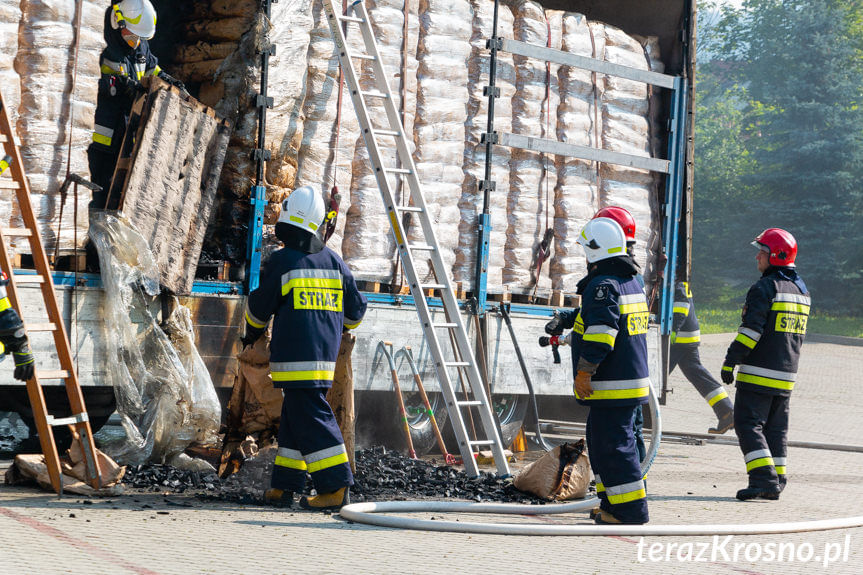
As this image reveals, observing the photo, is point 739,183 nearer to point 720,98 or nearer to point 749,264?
point 749,264

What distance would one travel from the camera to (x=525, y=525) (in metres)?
5.56

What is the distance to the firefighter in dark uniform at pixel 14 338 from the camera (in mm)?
5449

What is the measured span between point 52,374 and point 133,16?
7.80ft

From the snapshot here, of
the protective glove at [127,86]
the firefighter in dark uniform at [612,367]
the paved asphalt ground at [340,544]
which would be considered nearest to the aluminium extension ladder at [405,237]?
the paved asphalt ground at [340,544]

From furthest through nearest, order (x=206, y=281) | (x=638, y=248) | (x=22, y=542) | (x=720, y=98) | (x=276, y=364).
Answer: (x=720, y=98) → (x=638, y=248) → (x=206, y=281) → (x=276, y=364) → (x=22, y=542)

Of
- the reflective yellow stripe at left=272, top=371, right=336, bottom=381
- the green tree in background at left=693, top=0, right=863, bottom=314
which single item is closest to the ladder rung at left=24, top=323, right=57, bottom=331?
the reflective yellow stripe at left=272, top=371, right=336, bottom=381

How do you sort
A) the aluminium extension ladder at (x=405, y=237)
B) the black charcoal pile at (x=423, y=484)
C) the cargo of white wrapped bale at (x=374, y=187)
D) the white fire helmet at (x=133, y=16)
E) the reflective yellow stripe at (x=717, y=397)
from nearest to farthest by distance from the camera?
the black charcoal pile at (x=423, y=484) → the white fire helmet at (x=133, y=16) → the aluminium extension ladder at (x=405, y=237) → the cargo of white wrapped bale at (x=374, y=187) → the reflective yellow stripe at (x=717, y=397)

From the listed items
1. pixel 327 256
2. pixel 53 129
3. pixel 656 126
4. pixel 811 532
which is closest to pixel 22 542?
pixel 327 256

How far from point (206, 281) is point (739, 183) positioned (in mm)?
31849

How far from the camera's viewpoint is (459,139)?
873 cm

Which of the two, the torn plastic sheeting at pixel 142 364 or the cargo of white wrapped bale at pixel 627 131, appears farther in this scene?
the cargo of white wrapped bale at pixel 627 131

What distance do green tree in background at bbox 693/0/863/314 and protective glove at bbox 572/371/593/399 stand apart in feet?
82.5

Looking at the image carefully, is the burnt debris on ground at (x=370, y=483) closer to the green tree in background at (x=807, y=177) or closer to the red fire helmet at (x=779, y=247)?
the red fire helmet at (x=779, y=247)

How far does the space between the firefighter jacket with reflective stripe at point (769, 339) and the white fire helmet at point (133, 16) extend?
441 centimetres
